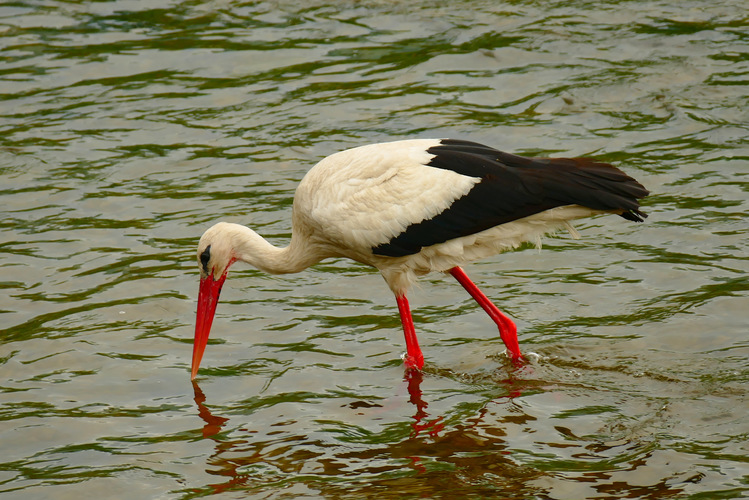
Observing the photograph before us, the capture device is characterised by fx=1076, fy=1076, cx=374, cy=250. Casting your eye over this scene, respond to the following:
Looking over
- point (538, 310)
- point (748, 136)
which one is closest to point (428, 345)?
point (538, 310)

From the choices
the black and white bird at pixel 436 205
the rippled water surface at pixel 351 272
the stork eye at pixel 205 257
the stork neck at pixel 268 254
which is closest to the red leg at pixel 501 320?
the black and white bird at pixel 436 205

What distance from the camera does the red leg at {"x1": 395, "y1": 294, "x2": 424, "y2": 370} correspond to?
7.35 m

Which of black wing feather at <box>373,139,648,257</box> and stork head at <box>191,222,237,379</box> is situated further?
stork head at <box>191,222,237,379</box>

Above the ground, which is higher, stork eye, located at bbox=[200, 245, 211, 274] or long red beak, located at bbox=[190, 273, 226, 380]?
stork eye, located at bbox=[200, 245, 211, 274]

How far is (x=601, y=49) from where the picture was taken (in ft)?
41.7

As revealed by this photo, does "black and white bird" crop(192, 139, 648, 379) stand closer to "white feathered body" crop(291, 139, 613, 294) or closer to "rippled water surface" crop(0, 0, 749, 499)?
"white feathered body" crop(291, 139, 613, 294)

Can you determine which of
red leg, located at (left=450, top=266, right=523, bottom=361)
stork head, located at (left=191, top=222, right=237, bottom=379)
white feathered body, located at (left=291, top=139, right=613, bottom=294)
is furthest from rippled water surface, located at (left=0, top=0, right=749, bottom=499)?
white feathered body, located at (left=291, top=139, right=613, bottom=294)

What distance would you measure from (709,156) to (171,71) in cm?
648

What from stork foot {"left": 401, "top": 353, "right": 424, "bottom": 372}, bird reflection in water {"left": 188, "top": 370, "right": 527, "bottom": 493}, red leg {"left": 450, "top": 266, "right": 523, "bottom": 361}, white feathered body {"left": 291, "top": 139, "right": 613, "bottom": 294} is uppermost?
white feathered body {"left": 291, "top": 139, "right": 613, "bottom": 294}

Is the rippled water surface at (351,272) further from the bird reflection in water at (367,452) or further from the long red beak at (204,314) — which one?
the long red beak at (204,314)

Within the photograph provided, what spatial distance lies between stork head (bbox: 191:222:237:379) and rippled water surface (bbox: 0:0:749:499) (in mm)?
322

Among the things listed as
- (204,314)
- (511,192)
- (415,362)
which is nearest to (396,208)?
(511,192)

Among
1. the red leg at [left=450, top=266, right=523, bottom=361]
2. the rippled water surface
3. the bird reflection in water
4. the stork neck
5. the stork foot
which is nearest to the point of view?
the bird reflection in water

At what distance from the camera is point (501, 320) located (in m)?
7.58
